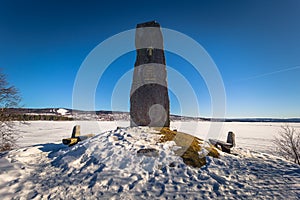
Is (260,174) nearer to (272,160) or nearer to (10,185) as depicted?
(272,160)

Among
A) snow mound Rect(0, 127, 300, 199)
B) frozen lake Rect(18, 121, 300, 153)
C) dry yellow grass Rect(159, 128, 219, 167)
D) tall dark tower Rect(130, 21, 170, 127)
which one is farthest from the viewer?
frozen lake Rect(18, 121, 300, 153)

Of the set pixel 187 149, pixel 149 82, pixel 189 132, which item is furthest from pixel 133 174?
pixel 189 132

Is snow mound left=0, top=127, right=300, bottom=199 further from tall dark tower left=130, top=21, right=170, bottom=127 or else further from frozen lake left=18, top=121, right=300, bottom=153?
frozen lake left=18, top=121, right=300, bottom=153

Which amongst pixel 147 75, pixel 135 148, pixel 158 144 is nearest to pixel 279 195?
pixel 158 144

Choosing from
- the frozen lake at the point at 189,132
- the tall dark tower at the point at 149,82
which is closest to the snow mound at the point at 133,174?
the tall dark tower at the point at 149,82

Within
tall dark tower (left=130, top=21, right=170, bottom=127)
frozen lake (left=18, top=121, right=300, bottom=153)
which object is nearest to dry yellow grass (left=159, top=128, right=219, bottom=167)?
tall dark tower (left=130, top=21, right=170, bottom=127)

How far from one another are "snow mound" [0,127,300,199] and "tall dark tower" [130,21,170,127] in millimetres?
1609

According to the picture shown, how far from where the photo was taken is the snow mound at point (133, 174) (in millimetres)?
4508

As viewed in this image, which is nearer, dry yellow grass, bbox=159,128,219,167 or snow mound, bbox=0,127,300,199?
snow mound, bbox=0,127,300,199

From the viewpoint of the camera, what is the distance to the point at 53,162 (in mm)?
6238

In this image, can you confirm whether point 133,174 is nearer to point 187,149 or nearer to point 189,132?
point 187,149

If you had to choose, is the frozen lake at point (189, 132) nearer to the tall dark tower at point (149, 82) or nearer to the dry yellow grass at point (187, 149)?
the dry yellow grass at point (187, 149)

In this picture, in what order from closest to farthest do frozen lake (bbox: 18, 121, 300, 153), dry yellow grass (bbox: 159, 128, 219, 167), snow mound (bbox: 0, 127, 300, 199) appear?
1. snow mound (bbox: 0, 127, 300, 199)
2. dry yellow grass (bbox: 159, 128, 219, 167)
3. frozen lake (bbox: 18, 121, 300, 153)

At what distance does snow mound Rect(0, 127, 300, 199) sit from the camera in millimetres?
4508
